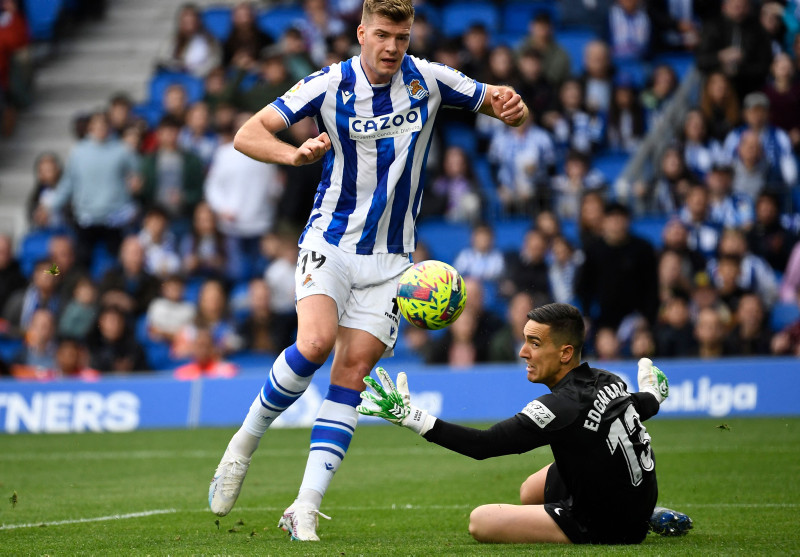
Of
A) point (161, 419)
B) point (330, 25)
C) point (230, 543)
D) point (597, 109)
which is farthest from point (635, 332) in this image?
point (230, 543)

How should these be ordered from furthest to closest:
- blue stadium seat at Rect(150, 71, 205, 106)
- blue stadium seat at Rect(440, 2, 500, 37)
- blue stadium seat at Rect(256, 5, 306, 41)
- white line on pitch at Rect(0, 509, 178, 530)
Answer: blue stadium seat at Rect(256, 5, 306, 41) → blue stadium seat at Rect(150, 71, 205, 106) → blue stadium seat at Rect(440, 2, 500, 37) → white line on pitch at Rect(0, 509, 178, 530)

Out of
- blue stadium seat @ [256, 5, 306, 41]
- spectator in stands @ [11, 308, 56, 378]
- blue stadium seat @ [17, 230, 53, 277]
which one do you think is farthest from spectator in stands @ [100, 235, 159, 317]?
blue stadium seat @ [256, 5, 306, 41]

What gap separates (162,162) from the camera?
679 inches

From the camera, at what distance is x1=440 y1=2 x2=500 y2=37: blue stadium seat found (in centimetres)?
1820

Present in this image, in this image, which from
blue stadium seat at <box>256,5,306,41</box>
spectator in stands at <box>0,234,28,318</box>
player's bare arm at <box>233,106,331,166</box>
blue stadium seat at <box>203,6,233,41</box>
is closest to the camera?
player's bare arm at <box>233,106,331,166</box>

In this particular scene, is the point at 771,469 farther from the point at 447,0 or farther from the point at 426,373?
the point at 447,0

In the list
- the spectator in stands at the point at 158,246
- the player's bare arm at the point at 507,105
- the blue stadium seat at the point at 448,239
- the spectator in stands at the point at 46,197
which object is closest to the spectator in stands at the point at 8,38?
the spectator in stands at the point at 46,197

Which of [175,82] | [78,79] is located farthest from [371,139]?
[78,79]

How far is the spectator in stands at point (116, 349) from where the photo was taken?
15.4 m

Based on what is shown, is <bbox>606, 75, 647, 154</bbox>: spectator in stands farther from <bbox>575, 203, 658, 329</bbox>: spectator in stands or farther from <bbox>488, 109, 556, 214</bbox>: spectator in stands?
<bbox>575, 203, 658, 329</bbox>: spectator in stands

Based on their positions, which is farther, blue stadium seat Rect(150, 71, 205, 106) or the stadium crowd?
blue stadium seat Rect(150, 71, 205, 106)

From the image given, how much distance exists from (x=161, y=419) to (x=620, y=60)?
7.92 metres

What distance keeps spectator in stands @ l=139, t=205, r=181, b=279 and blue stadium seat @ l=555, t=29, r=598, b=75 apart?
6102mm

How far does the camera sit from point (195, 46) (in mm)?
19234
